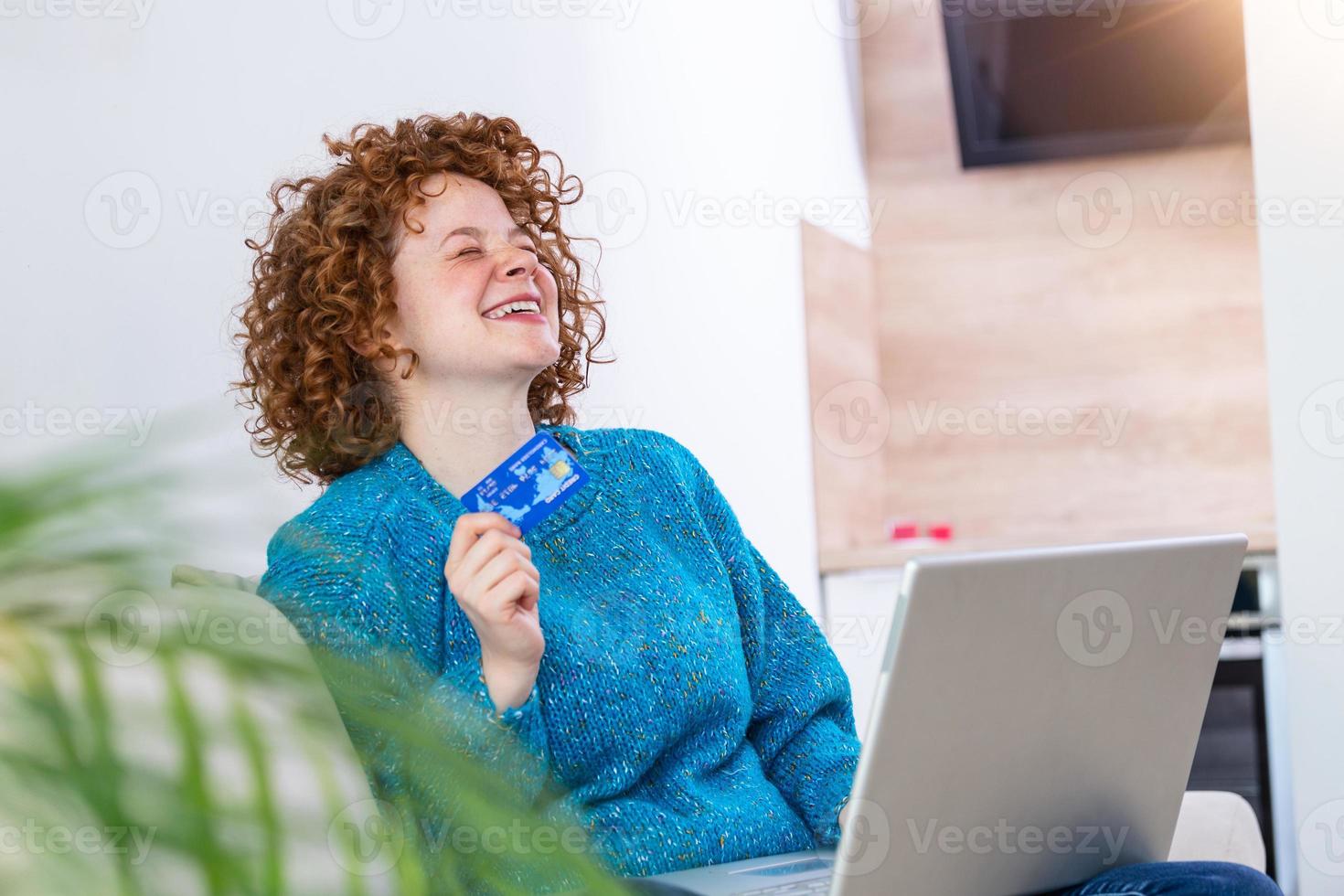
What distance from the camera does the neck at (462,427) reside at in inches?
52.7

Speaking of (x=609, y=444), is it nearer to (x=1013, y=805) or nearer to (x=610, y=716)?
(x=610, y=716)

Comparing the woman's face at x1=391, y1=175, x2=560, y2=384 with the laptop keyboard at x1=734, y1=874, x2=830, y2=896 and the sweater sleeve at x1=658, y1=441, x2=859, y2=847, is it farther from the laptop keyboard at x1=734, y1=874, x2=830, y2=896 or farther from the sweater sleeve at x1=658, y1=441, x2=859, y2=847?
the laptop keyboard at x1=734, y1=874, x2=830, y2=896

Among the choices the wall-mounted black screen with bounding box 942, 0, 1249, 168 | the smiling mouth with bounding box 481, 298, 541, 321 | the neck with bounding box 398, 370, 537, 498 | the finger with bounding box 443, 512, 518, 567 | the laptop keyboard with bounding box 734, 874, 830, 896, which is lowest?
the laptop keyboard with bounding box 734, 874, 830, 896

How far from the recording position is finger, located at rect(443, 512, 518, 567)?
1.02 meters

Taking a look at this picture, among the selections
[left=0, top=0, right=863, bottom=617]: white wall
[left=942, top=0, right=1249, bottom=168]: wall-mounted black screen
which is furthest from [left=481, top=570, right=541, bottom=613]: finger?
[left=942, top=0, right=1249, bottom=168]: wall-mounted black screen

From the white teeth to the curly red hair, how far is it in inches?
3.7

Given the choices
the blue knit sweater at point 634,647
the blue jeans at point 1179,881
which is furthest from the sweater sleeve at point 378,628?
the blue jeans at point 1179,881

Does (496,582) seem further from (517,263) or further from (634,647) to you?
(517,263)

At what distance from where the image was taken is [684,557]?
1.40 metres

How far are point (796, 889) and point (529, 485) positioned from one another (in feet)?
1.30

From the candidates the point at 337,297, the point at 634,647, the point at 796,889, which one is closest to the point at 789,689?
the point at 634,647

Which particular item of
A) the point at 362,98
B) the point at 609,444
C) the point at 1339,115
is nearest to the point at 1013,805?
the point at 609,444

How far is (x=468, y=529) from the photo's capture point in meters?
1.02

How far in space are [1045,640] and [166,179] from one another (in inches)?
37.5
